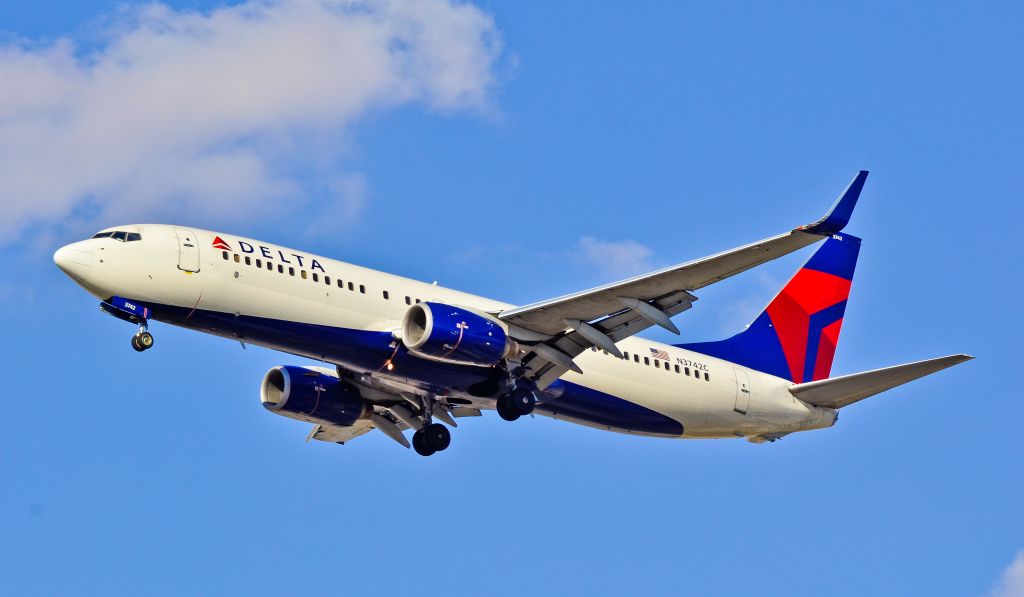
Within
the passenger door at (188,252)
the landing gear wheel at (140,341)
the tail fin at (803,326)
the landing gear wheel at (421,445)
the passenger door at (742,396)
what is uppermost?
the tail fin at (803,326)

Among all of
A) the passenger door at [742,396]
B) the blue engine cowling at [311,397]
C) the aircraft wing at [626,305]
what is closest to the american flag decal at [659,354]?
the passenger door at [742,396]

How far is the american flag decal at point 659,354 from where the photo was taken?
4522 centimetres

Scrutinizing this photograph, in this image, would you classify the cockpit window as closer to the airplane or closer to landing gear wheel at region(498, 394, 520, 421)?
the airplane

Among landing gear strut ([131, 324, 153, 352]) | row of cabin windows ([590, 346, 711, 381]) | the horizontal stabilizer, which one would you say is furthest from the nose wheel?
the horizontal stabilizer

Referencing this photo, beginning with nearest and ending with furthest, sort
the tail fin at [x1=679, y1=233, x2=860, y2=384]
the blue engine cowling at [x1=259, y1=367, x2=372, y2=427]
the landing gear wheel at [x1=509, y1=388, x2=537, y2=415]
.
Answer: the landing gear wheel at [x1=509, y1=388, x2=537, y2=415] → the blue engine cowling at [x1=259, y1=367, x2=372, y2=427] → the tail fin at [x1=679, y1=233, x2=860, y2=384]

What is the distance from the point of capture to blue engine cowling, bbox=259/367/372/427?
150 ft

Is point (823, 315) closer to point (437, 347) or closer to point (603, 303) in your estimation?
point (603, 303)

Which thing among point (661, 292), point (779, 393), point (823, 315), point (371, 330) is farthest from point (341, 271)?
point (823, 315)

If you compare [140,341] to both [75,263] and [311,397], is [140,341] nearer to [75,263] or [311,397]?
[75,263]

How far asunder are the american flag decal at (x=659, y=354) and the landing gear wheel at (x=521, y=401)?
5133mm

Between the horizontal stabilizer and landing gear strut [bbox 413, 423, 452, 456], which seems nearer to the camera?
the horizontal stabilizer

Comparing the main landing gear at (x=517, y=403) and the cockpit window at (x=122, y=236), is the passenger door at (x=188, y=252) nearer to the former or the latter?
the cockpit window at (x=122, y=236)

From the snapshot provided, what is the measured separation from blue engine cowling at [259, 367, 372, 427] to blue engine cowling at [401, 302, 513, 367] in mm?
6562

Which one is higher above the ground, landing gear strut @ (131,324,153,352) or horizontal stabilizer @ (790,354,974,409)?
horizontal stabilizer @ (790,354,974,409)
